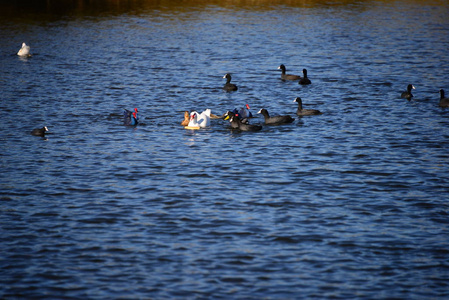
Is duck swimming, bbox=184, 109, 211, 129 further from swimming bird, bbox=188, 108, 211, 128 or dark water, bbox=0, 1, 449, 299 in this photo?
dark water, bbox=0, 1, 449, 299

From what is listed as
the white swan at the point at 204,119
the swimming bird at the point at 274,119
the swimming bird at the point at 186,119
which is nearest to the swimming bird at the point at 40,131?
the swimming bird at the point at 186,119

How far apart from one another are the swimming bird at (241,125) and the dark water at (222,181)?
1.25 feet

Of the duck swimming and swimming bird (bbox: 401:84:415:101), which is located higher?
swimming bird (bbox: 401:84:415:101)

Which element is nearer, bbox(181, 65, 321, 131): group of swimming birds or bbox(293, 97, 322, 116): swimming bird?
bbox(181, 65, 321, 131): group of swimming birds

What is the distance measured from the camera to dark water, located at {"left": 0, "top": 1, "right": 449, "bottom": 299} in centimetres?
1419

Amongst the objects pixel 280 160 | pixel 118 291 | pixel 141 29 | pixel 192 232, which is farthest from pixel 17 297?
pixel 141 29

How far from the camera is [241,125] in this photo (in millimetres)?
26641

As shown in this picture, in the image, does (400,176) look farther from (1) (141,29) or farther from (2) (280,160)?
(1) (141,29)

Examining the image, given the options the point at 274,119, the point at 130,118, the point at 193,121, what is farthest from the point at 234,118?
the point at 130,118

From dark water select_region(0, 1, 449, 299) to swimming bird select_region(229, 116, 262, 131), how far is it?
1.25 feet

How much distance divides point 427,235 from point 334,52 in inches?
1292

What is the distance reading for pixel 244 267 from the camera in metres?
14.5

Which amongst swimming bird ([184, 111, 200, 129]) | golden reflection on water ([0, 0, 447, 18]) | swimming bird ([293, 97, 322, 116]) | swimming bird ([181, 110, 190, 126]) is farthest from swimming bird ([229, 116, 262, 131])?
golden reflection on water ([0, 0, 447, 18])

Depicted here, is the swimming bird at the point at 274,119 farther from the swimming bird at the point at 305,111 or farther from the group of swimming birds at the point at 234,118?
the swimming bird at the point at 305,111
